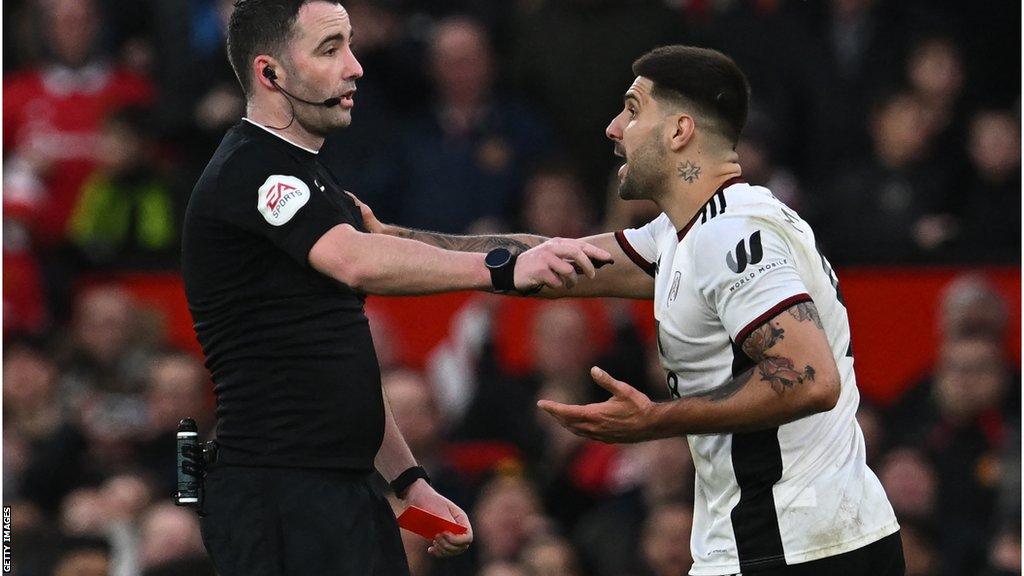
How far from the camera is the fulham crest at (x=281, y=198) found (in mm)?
4938

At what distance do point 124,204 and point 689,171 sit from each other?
652cm

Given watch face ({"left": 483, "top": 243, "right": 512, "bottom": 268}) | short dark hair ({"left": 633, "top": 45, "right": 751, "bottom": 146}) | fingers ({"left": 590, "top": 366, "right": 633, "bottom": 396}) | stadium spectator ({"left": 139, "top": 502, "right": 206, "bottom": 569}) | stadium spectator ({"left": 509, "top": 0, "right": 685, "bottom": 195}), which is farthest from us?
stadium spectator ({"left": 509, "top": 0, "right": 685, "bottom": 195})

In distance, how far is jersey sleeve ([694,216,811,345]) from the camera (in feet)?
16.2

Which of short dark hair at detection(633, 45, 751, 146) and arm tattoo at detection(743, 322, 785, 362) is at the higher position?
short dark hair at detection(633, 45, 751, 146)

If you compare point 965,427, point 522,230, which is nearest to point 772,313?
point 965,427

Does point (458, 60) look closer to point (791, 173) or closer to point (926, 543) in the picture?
point (791, 173)

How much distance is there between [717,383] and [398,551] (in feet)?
3.46

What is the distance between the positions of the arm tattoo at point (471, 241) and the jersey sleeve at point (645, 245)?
312 mm

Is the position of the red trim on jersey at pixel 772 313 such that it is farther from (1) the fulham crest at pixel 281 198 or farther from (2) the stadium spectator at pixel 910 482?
(2) the stadium spectator at pixel 910 482

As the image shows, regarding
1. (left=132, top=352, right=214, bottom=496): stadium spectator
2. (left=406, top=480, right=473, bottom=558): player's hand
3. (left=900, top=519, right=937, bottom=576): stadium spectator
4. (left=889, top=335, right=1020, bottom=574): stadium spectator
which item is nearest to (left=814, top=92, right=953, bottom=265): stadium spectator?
(left=889, top=335, right=1020, bottom=574): stadium spectator

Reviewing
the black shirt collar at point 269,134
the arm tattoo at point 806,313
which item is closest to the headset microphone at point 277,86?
the black shirt collar at point 269,134

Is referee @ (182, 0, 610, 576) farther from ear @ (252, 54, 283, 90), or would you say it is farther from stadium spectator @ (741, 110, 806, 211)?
stadium spectator @ (741, 110, 806, 211)

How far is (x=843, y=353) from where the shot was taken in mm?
5293

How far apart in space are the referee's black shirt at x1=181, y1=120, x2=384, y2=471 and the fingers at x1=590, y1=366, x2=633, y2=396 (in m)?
0.75
